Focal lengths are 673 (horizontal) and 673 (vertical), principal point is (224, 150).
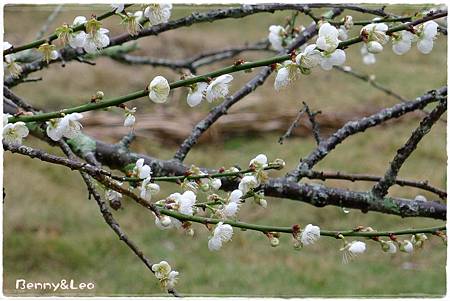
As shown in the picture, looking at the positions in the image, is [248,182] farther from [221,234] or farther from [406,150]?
[406,150]

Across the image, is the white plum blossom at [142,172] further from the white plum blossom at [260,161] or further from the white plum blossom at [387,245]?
the white plum blossom at [387,245]

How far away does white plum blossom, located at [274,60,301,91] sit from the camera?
427mm

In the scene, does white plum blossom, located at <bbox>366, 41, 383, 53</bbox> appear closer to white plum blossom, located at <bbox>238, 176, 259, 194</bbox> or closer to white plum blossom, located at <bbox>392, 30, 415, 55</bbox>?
white plum blossom, located at <bbox>392, 30, 415, 55</bbox>

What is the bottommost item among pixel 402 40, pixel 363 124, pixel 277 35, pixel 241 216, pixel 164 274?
pixel 164 274

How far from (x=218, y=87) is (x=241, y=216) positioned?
2.04 meters

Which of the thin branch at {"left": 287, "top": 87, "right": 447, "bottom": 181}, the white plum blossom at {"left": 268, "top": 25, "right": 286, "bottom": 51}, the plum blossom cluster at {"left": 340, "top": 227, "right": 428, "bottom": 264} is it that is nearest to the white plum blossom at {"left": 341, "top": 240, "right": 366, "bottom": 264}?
the plum blossom cluster at {"left": 340, "top": 227, "right": 428, "bottom": 264}

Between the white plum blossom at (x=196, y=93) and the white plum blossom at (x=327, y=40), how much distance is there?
0.27 ft

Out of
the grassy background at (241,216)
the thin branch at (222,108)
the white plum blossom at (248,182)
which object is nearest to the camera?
the white plum blossom at (248,182)

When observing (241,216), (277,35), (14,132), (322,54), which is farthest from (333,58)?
(241,216)

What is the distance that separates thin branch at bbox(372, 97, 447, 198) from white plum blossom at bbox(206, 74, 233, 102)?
0.26 m

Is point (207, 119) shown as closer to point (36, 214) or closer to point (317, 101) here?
point (36, 214)

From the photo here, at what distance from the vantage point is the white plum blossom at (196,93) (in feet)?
1.46

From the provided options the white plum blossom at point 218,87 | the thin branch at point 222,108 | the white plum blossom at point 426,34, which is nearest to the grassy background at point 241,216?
the thin branch at point 222,108

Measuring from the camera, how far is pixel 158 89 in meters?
0.43
